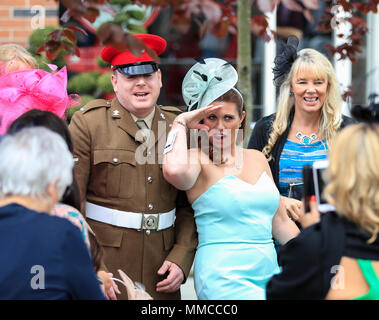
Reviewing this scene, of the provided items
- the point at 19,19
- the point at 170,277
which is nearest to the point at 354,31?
the point at 170,277

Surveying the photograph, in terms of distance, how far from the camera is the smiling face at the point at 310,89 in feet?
11.5

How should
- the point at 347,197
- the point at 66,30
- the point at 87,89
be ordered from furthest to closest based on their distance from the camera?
the point at 87,89
the point at 66,30
the point at 347,197

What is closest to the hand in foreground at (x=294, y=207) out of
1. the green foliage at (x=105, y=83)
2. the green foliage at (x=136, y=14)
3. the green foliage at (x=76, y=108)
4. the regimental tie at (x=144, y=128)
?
the regimental tie at (x=144, y=128)

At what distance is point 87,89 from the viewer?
590 centimetres

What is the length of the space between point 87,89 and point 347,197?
4.25 m

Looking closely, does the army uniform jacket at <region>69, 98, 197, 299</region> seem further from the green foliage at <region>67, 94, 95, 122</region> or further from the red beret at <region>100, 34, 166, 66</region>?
the green foliage at <region>67, 94, 95, 122</region>

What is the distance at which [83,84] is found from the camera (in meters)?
5.84

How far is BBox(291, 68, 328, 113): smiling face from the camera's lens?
3492mm

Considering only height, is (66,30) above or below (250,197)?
above

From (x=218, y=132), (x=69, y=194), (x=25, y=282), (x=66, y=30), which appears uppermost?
(x=66, y=30)

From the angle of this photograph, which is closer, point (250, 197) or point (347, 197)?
point (347, 197)

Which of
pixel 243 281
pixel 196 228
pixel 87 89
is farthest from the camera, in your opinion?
pixel 87 89

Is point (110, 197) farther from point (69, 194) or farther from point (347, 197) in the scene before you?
point (347, 197)
